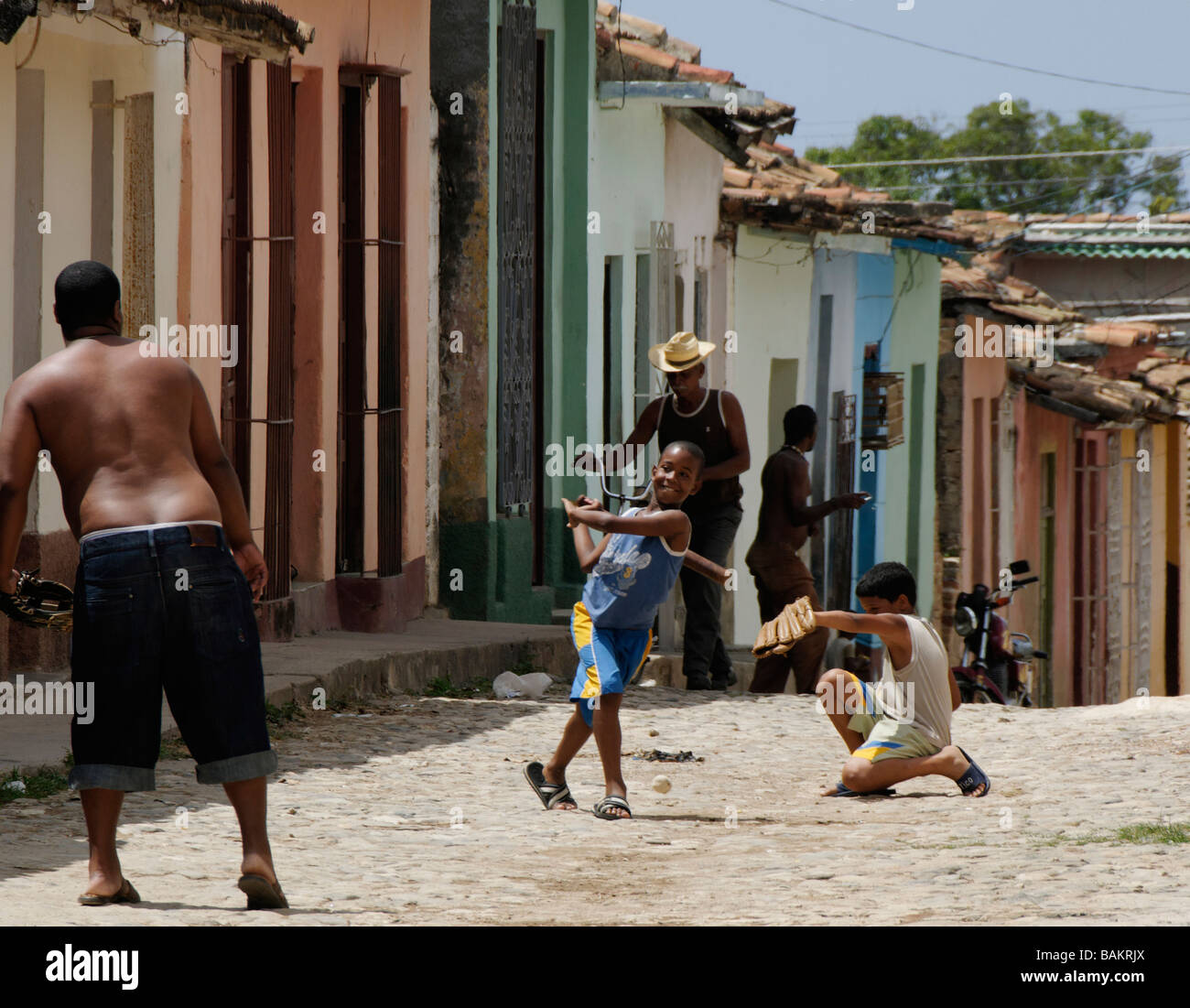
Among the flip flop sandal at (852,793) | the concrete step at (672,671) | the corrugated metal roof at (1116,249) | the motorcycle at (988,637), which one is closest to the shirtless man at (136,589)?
the flip flop sandal at (852,793)

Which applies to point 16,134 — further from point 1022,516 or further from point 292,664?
point 1022,516

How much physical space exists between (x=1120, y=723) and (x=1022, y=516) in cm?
1583

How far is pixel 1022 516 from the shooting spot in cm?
2672

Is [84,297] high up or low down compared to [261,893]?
up

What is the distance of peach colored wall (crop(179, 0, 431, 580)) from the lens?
36.0ft

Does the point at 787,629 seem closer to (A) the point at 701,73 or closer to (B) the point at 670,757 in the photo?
(B) the point at 670,757

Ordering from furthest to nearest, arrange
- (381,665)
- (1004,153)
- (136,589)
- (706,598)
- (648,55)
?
1. (1004,153)
2. (648,55)
3. (706,598)
4. (381,665)
5. (136,589)

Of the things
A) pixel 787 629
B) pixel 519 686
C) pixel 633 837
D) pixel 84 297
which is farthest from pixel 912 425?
pixel 84 297

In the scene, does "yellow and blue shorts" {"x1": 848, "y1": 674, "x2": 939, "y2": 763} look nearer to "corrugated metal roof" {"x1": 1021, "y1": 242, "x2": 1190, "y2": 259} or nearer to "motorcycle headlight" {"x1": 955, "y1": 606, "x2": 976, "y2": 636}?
"motorcycle headlight" {"x1": 955, "y1": 606, "x2": 976, "y2": 636}

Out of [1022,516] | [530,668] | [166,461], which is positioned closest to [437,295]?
[530,668]

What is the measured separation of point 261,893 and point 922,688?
3.52 metres

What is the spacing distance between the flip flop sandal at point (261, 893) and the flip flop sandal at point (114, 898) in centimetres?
27

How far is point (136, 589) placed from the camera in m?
5.55

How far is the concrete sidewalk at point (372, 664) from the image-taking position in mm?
8156
